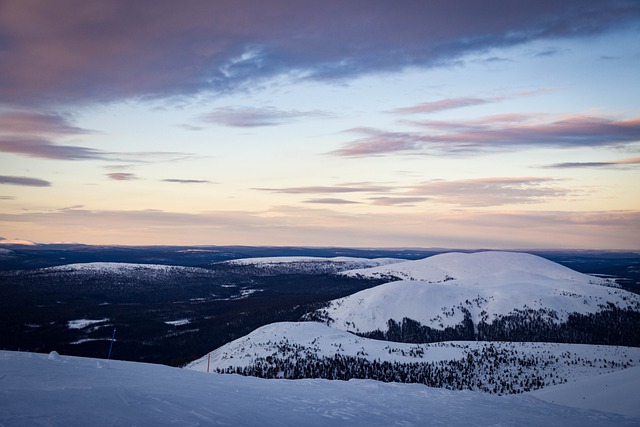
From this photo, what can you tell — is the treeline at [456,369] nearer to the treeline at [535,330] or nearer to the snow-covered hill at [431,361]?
the snow-covered hill at [431,361]

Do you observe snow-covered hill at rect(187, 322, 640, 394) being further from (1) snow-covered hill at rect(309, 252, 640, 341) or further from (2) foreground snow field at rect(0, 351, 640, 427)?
(1) snow-covered hill at rect(309, 252, 640, 341)

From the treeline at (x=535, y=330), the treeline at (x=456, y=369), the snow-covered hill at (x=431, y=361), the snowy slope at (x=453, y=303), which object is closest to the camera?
the treeline at (x=456, y=369)

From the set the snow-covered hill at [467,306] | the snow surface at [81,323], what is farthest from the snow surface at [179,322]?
the snow-covered hill at [467,306]

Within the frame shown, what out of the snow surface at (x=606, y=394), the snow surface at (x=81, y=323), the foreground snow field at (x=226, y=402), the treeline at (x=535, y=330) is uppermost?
the foreground snow field at (x=226, y=402)

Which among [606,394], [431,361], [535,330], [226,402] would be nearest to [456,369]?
[431,361]

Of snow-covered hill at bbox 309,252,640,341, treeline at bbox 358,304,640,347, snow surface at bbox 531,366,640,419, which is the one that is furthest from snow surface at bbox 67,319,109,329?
snow surface at bbox 531,366,640,419

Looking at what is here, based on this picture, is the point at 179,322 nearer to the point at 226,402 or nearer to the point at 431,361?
the point at 431,361
